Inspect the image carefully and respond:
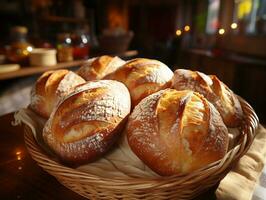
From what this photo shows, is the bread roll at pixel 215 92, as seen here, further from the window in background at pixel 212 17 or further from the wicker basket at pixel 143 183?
the window in background at pixel 212 17

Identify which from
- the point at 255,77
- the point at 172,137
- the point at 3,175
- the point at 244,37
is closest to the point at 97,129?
the point at 172,137

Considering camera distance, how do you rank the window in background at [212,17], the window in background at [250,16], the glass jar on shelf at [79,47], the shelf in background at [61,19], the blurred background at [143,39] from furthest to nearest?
the shelf in background at [61,19], the window in background at [212,17], the window in background at [250,16], the glass jar on shelf at [79,47], the blurred background at [143,39]

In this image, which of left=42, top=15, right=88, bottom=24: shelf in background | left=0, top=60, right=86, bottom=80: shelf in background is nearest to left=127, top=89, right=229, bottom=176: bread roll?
left=0, top=60, right=86, bottom=80: shelf in background

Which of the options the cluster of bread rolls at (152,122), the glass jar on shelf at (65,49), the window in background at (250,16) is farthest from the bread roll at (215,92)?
the window in background at (250,16)

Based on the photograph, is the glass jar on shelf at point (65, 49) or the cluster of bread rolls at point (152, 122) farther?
the glass jar on shelf at point (65, 49)

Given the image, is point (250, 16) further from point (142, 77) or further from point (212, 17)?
point (142, 77)

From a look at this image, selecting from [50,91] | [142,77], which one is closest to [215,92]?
[142,77]
